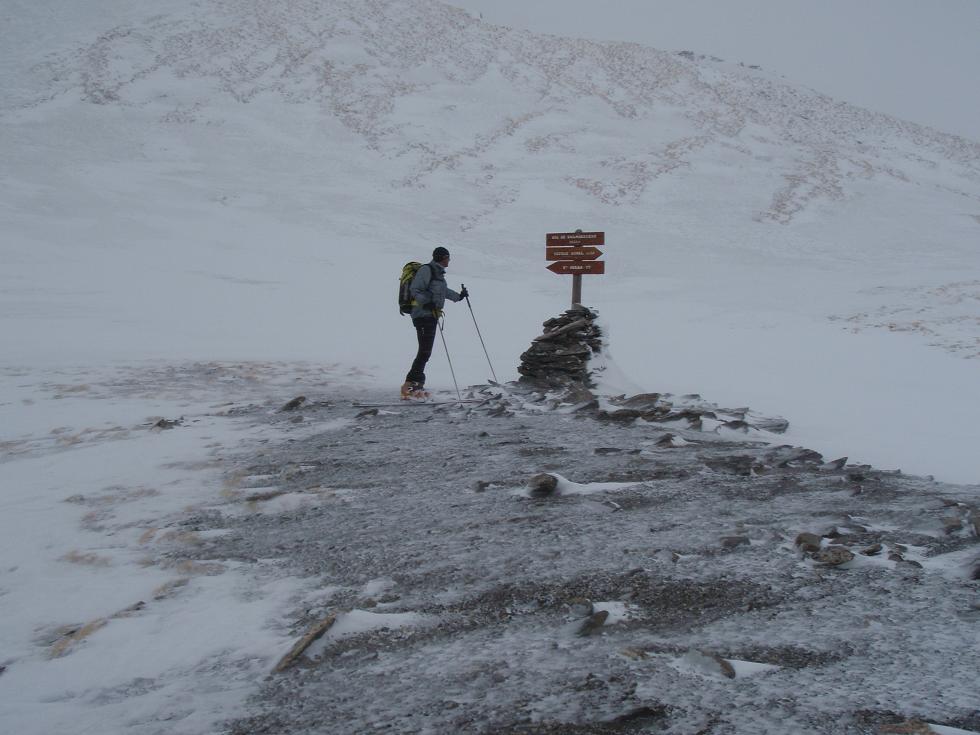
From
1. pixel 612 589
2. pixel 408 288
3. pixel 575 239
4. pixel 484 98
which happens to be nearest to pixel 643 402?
pixel 408 288

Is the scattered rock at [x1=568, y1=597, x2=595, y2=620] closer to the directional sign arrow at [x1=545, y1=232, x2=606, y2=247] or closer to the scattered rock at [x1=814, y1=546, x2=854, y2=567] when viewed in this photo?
the scattered rock at [x1=814, y1=546, x2=854, y2=567]

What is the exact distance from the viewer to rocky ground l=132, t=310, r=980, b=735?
2.39 meters

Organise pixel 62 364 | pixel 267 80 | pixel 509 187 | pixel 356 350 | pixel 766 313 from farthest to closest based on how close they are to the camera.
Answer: pixel 267 80
pixel 509 187
pixel 766 313
pixel 356 350
pixel 62 364

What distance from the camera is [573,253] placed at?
12.2 meters

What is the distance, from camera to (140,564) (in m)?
4.13

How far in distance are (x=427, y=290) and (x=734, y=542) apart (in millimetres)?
6638

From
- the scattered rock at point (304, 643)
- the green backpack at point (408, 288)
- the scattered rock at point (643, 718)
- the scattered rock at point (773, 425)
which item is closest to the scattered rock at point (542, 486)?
the scattered rock at point (304, 643)

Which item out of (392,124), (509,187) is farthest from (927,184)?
(392,124)

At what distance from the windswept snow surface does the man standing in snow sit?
1482 mm

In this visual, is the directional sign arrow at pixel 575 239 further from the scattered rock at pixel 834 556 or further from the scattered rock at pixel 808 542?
the scattered rock at pixel 834 556

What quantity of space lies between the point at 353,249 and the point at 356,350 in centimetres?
1721

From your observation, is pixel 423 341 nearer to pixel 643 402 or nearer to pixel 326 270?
pixel 643 402

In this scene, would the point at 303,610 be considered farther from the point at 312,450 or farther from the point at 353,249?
the point at 353,249

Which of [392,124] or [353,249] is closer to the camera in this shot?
[353,249]
